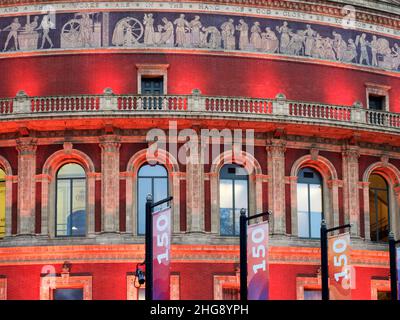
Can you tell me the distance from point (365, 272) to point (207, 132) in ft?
28.5

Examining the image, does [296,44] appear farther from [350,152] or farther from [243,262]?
[243,262]

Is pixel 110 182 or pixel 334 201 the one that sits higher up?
pixel 110 182

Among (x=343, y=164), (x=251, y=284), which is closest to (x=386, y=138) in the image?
(x=343, y=164)

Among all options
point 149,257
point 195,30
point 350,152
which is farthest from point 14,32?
point 149,257

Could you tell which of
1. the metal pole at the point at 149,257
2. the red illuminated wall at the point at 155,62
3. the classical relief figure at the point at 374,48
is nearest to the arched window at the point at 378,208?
the red illuminated wall at the point at 155,62

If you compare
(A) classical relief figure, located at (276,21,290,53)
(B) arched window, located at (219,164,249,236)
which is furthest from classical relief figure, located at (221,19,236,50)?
(B) arched window, located at (219,164,249,236)

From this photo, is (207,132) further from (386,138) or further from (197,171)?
(386,138)

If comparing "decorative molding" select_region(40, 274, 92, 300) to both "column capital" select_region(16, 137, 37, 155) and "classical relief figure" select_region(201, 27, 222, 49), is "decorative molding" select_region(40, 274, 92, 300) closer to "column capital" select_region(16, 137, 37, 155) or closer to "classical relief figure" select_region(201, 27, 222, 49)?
"column capital" select_region(16, 137, 37, 155)

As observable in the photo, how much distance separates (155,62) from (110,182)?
557 cm

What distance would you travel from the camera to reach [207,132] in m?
42.4

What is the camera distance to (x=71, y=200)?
42344 millimetres

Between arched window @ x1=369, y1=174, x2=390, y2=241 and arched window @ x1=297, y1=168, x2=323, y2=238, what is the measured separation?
2.58 meters

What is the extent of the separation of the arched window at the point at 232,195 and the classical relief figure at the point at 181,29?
18.2 feet

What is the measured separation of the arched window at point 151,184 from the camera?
42.2m
